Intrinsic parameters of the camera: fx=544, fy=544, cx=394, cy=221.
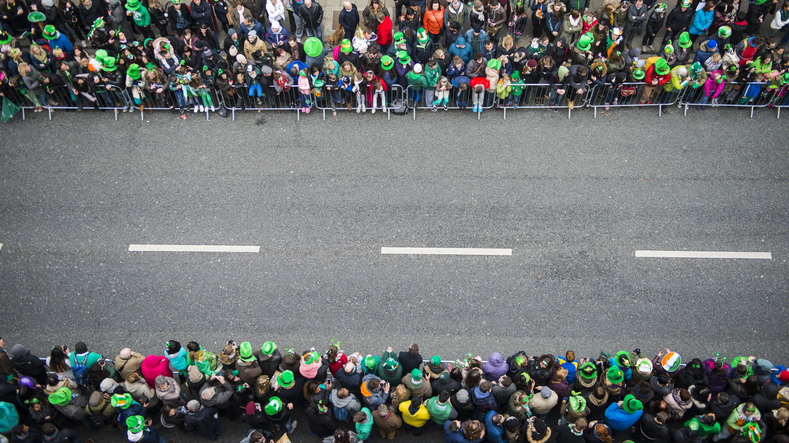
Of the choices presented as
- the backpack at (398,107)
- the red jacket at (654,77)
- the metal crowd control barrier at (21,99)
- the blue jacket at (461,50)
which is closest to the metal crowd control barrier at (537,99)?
the blue jacket at (461,50)

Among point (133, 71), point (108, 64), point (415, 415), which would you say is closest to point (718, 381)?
point (415, 415)

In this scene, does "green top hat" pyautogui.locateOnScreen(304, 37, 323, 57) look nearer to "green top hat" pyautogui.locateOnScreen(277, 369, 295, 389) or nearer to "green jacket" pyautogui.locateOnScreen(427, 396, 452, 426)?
"green top hat" pyautogui.locateOnScreen(277, 369, 295, 389)

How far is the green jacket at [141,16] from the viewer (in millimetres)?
13320

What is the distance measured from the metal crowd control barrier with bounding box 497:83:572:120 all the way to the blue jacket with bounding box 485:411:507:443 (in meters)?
7.02

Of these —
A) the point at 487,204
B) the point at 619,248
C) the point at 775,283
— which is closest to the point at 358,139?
the point at 487,204

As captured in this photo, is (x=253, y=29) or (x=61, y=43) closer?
(x=61, y=43)

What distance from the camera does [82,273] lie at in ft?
33.6

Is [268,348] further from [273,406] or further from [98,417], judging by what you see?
[98,417]

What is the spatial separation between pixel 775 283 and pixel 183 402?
10.5 meters

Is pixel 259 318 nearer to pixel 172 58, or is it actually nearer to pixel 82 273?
pixel 82 273

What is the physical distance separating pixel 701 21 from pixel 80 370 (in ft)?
48.9

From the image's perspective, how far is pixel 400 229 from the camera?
10.7 m

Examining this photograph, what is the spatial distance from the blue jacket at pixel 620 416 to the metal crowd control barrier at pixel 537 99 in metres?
6.85

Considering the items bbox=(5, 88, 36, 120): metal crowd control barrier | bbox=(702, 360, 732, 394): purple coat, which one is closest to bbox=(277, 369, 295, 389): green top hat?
bbox=(702, 360, 732, 394): purple coat
